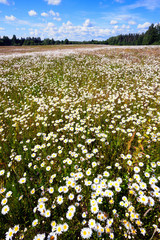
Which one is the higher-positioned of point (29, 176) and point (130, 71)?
point (130, 71)

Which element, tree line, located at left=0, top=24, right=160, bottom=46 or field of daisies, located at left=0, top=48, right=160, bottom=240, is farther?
tree line, located at left=0, top=24, right=160, bottom=46

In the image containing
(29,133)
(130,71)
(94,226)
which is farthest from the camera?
(130,71)

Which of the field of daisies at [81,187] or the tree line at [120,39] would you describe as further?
the tree line at [120,39]

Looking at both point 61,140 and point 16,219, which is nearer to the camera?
point 16,219

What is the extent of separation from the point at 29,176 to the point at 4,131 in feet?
7.92

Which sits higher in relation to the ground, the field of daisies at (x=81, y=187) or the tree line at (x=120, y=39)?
the tree line at (x=120, y=39)

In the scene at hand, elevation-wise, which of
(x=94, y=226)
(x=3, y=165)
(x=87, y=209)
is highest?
(x=94, y=226)

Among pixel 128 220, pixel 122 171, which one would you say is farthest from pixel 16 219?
pixel 122 171

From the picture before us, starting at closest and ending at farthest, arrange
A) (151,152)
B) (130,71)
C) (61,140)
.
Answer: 1. (151,152)
2. (61,140)
3. (130,71)

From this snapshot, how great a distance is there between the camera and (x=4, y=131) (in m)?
4.54

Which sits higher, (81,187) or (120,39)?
(120,39)

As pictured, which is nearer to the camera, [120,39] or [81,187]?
[81,187]

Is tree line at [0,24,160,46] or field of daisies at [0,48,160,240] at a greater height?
tree line at [0,24,160,46]

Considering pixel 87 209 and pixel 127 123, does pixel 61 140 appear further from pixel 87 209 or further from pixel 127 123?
pixel 127 123
